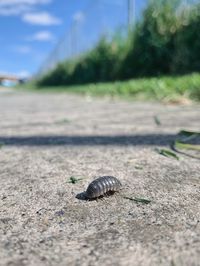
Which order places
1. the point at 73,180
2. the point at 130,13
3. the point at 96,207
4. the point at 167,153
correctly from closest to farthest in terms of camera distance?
the point at 96,207 < the point at 73,180 < the point at 167,153 < the point at 130,13

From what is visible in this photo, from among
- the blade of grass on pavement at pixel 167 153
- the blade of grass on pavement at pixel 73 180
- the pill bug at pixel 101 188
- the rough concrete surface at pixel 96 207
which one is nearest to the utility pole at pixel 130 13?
the rough concrete surface at pixel 96 207

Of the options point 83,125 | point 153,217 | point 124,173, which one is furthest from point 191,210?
point 83,125

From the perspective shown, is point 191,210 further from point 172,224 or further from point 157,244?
point 157,244

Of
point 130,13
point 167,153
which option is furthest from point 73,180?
point 130,13

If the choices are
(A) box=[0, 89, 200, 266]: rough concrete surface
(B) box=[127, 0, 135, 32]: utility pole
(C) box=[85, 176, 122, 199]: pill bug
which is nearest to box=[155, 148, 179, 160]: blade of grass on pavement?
(A) box=[0, 89, 200, 266]: rough concrete surface

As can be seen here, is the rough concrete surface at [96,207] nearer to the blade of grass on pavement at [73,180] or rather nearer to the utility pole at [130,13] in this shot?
the blade of grass on pavement at [73,180]

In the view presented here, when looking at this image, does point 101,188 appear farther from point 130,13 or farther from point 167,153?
point 130,13

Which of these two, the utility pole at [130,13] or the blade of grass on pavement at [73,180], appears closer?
the blade of grass on pavement at [73,180]

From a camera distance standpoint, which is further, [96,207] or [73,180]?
[73,180]

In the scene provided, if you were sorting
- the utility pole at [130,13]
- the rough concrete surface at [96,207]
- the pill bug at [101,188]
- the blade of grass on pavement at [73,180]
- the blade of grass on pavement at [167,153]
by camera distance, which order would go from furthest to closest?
the utility pole at [130,13]
the blade of grass on pavement at [167,153]
the blade of grass on pavement at [73,180]
the pill bug at [101,188]
the rough concrete surface at [96,207]
